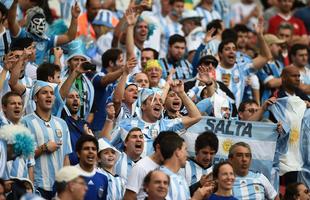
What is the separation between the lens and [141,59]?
763 inches

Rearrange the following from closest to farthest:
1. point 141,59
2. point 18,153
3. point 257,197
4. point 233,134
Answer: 1. point 18,153
2. point 257,197
3. point 233,134
4. point 141,59

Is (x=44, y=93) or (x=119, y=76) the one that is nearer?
(x=44, y=93)

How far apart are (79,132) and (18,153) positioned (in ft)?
6.11

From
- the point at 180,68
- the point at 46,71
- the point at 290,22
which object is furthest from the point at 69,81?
the point at 290,22

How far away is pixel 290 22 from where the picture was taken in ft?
76.5

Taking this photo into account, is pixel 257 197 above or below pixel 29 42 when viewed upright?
below

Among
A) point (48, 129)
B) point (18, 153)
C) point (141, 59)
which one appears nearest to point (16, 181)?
point (18, 153)

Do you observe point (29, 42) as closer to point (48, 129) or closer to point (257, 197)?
point (48, 129)

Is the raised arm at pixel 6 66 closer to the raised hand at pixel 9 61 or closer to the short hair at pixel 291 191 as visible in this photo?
the raised hand at pixel 9 61

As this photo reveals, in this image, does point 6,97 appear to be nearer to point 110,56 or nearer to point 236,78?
point 110,56

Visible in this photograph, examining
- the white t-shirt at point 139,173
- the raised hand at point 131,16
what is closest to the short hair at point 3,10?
the raised hand at point 131,16

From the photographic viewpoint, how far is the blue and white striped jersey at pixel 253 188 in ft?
50.0

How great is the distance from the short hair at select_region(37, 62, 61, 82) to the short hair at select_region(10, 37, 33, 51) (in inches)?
17.1

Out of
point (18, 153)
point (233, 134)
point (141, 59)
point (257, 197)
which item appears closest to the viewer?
point (18, 153)
